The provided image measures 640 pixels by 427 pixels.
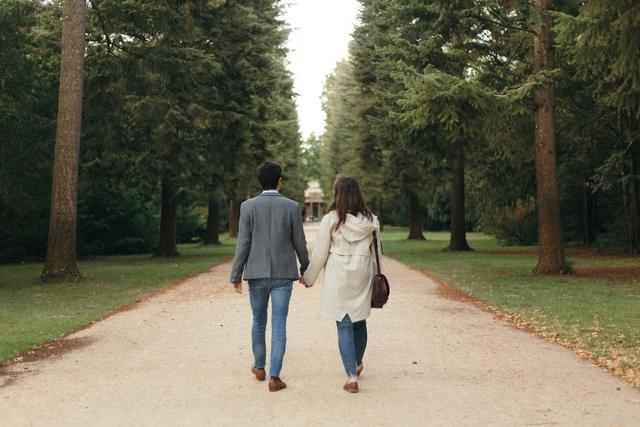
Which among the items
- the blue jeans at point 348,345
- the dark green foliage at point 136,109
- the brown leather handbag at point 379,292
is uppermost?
the dark green foliage at point 136,109

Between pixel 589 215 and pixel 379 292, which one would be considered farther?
pixel 589 215

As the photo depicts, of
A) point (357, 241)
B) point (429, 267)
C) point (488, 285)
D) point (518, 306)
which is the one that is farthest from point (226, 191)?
point (357, 241)

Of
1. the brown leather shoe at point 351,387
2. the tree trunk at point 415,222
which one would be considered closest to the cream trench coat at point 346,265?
the brown leather shoe at point 351,387

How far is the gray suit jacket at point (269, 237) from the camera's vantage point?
611cm

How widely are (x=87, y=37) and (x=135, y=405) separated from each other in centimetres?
1610

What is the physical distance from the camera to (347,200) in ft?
19.7

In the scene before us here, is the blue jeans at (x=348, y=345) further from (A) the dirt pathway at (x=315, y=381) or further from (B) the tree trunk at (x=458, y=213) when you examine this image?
(B) the tree trunk at (x=458, y=213)

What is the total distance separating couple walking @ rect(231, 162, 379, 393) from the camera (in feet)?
19.4

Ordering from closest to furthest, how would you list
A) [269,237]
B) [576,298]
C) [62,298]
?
[269,237] < [576,298] < [62,298]

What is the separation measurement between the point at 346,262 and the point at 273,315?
0.81 metres

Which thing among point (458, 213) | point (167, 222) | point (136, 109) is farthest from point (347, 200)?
point (458, 213)

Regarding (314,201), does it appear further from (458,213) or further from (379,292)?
(379,292)

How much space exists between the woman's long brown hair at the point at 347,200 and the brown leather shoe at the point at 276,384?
1412 millimetres

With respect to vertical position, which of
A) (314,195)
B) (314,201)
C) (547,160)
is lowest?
(547,160)
